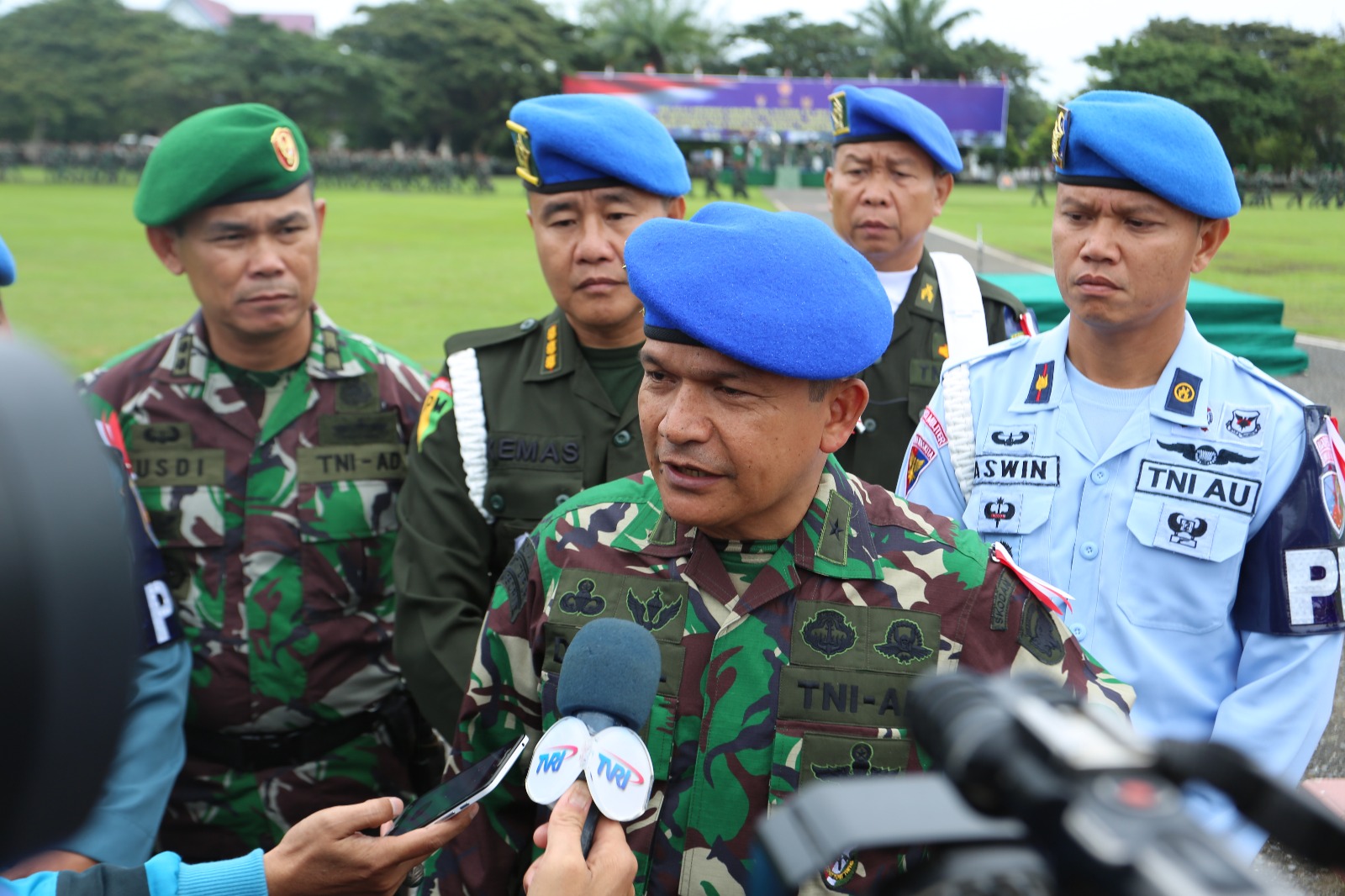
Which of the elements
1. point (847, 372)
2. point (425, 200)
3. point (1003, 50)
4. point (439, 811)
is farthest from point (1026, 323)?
point (1003, 50)

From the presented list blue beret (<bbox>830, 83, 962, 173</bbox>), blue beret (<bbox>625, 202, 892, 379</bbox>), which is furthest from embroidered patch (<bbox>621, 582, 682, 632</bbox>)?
blue beret (<bbox>830, 83, 962, 173</bbox>)

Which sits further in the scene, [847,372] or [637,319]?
[637,319]

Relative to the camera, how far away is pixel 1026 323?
390 centimetres

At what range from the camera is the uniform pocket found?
2.45 metres

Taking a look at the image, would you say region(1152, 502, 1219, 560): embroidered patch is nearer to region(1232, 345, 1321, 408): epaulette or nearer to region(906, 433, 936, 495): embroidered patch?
region(1232, 345, 1321, 408): epaulette

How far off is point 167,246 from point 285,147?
43cm

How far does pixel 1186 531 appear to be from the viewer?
8.16ft

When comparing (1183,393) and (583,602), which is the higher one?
(1183,393)

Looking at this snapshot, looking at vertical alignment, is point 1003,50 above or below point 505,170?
above

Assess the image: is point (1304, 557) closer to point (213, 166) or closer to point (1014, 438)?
point (1014, 438)

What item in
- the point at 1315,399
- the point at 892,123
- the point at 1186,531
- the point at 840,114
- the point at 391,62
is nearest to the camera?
the point at 1186,531

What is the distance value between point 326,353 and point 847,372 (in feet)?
5.98

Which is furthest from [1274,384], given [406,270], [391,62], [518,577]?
[391,62]

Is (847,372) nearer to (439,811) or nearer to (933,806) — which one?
(439,811)
